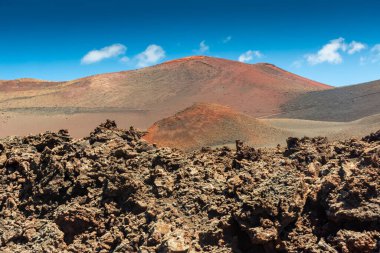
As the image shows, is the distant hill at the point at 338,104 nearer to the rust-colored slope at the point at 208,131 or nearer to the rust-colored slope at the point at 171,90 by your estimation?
the rust-colored slope at the point at 171,90

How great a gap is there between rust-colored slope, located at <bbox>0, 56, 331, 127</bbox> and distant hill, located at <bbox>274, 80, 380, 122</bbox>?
8.82ft

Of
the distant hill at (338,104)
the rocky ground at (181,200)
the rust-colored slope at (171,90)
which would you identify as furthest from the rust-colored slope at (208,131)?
the rocky ground at (181,200)

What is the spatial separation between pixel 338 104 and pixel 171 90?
2251 centimetres

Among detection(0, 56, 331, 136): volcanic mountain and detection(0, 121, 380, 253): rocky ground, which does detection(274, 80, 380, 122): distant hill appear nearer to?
detection(0, 56, 331, 136): volcanic mountain

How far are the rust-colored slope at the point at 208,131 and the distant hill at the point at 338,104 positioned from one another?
15.1 meters

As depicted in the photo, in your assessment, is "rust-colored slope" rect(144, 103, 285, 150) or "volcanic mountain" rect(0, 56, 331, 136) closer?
"rust-colored slope" rect(144, 103, 285, 150)

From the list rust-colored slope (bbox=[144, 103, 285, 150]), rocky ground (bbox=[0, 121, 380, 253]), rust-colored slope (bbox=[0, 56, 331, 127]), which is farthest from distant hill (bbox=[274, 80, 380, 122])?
rocky ground (bbox=[0, 121, 380, 253])

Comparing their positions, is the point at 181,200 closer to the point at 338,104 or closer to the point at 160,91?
the point at 338,104

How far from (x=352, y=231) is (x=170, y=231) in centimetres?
209

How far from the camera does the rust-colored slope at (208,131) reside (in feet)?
85.6

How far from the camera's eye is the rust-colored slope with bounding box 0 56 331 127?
5353 cm

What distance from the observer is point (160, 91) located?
59.1 m

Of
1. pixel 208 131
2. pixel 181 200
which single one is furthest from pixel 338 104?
pixel 181 200

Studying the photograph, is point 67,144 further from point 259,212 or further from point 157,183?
point 259,212
